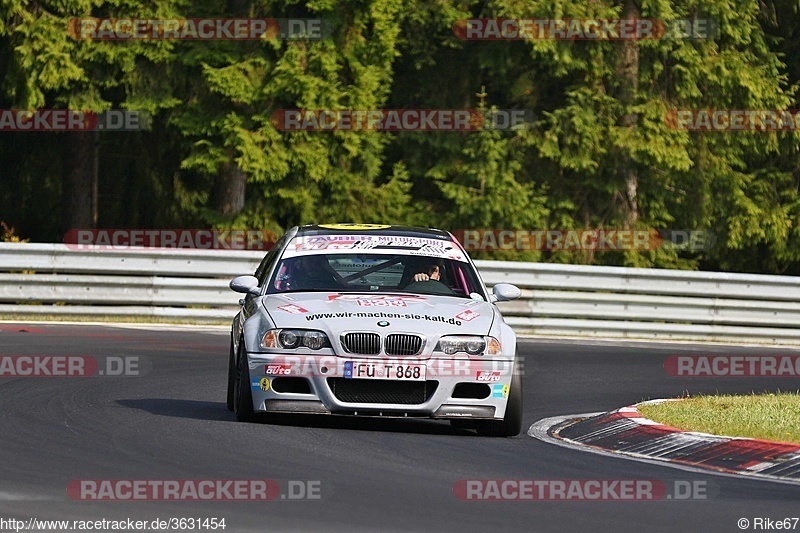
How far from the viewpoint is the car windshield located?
12.1 m

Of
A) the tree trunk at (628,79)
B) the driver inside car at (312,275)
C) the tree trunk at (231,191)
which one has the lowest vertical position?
the driver inside car at (312,275)

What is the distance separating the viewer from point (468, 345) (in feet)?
36.2

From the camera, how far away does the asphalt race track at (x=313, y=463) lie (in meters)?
7.60

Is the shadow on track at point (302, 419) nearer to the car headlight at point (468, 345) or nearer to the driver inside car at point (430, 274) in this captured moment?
the car headlight at point (468, 345)

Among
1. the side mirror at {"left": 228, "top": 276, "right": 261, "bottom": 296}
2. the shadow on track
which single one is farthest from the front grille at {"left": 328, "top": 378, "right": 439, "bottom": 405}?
the side mirror at {"left": 228, "top": 276, "right": 261, "bottom": 296}

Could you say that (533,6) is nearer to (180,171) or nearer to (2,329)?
(180,171)

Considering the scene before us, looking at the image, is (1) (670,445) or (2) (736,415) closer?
(1) (670,445)

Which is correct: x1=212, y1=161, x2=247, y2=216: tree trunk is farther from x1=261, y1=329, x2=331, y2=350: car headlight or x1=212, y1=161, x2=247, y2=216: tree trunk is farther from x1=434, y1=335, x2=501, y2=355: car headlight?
x1=434, y1=335, x2=501, y2=355: car headlight

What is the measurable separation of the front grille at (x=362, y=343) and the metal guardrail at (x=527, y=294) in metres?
10.1

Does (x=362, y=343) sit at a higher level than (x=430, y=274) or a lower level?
lower

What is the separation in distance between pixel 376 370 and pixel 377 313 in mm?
452

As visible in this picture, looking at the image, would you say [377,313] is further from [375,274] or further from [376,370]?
[375,274]

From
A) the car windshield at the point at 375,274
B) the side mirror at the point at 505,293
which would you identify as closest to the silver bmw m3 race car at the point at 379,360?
the car windshield at the point at 375,274

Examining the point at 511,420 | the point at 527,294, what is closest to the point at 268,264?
the point at 511,420
